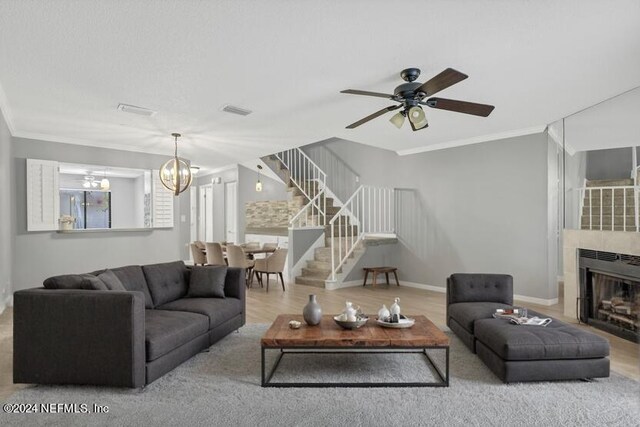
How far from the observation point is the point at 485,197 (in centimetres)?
644

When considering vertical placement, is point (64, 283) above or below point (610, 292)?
above

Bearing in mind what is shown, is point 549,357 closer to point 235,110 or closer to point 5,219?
point 235,110

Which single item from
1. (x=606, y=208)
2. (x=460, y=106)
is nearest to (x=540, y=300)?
(x=606, y=208)

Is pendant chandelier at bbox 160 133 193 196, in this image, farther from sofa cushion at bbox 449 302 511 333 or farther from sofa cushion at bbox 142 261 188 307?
sofa cushion at bbox 449 302 511 333

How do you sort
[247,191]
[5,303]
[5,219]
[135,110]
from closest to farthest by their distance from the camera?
[135,110] < [5,219] < [5,303] < [247,191]

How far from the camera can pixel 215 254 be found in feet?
23.7

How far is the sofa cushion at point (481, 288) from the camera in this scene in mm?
4277

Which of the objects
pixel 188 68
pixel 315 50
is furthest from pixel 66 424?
pixel 315 50

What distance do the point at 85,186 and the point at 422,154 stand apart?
8012mm

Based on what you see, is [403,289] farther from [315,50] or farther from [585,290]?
[315,50]

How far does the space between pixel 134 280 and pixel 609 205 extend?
5229 millimetres

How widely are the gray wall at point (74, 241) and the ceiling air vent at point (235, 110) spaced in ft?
10.5

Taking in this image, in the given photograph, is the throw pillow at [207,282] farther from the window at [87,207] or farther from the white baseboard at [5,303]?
the window at [87,207]

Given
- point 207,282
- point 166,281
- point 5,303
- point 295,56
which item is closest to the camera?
point 295,56
